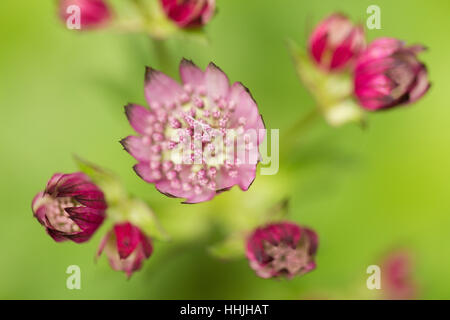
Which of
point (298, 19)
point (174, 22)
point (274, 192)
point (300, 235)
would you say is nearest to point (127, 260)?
point (300, 235)

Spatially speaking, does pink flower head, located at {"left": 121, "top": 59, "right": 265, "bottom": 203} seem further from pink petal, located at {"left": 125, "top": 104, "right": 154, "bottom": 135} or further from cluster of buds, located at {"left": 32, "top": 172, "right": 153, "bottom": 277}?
cluster of buds, located at {"left": 32, "top": 172, "right": 153, "bottom": 277}

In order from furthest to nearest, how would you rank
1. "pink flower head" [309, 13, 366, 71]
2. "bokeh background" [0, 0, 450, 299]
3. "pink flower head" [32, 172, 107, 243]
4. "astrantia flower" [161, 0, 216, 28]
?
1. "bokeh background" [0, 0, 450, 299]
2. "pink flower head" [309, 13, 366, 71]
3. "astrantia flower" [161, 0, 216, 28]
4. "pink flower head" [32, 172, 107, 243]

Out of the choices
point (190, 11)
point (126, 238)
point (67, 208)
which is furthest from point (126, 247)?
point (190, 11)

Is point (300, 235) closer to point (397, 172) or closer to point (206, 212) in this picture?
point (206, 212)

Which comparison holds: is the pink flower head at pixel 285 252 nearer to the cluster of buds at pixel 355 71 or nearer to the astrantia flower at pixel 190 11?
the cluster of buds at pixel 355 71

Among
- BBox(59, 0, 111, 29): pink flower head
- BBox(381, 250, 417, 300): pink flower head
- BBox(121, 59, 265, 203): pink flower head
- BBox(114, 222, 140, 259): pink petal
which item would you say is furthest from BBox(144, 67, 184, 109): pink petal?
BBox(381, 250, 417, 300): pink flower head

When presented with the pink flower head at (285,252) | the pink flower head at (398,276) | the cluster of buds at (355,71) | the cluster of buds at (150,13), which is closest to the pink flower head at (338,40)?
the cluster of buds at (355,71)
